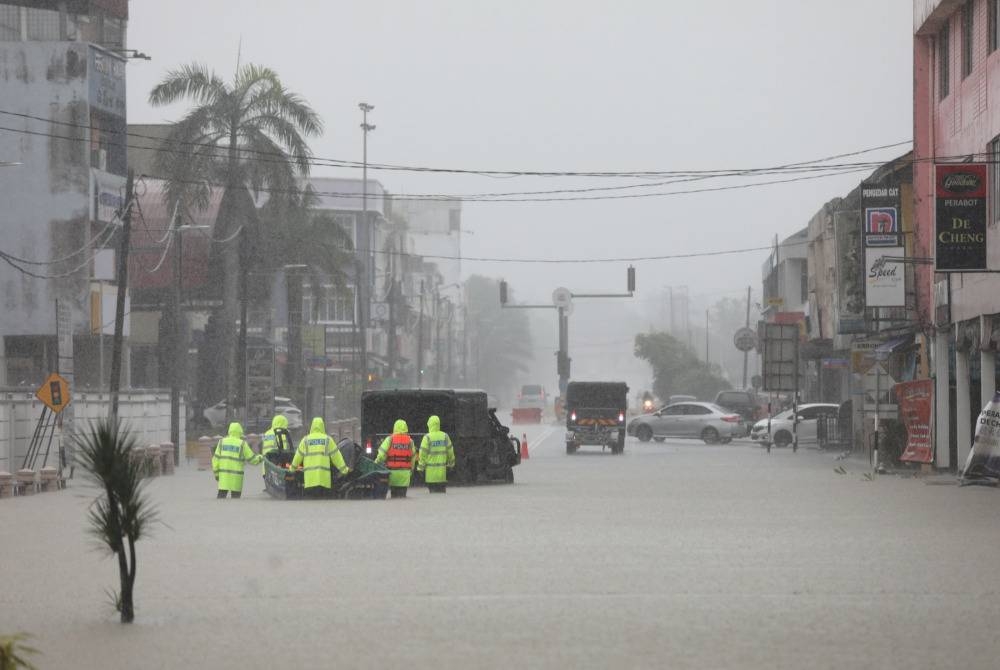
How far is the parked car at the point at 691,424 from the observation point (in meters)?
65.2

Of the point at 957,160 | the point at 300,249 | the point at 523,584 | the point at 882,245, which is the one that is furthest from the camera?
the point at 300,249

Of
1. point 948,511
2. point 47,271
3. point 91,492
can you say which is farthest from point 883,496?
point 47,271

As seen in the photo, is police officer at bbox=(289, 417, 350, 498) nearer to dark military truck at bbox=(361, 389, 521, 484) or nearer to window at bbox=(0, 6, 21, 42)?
dark military truck at bbox=(361, 389, 521, 484)

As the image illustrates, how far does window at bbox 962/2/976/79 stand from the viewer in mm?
37188

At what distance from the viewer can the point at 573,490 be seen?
31.2 m

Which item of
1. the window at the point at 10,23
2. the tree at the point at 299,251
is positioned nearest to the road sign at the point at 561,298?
the tree at the point at 299,251

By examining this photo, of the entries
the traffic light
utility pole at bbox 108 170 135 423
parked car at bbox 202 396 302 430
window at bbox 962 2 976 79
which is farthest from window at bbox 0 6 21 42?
window at bbox 962 2 976 79

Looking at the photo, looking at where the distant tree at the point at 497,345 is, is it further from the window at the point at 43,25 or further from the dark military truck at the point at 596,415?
the dark military truck at the point at 596,415

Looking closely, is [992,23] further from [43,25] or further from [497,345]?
[497,345]

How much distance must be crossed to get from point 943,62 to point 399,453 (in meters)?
18.1

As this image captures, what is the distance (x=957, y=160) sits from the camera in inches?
1496

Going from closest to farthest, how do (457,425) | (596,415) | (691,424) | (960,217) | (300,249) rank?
(960,217) < (457,425) < (596,415) < (691,424) < (300,249)

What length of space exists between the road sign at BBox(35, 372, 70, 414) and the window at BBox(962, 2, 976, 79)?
19625mm

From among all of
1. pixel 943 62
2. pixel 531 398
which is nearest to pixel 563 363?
pixel 531 398
